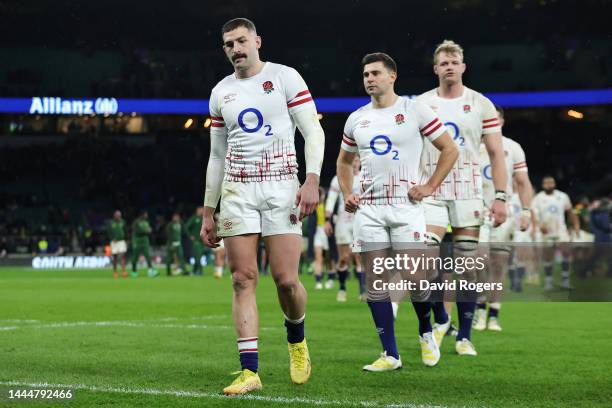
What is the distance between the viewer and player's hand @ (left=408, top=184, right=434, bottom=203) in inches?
273

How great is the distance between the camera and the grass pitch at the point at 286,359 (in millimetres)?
5477

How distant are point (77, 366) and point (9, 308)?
291 inches

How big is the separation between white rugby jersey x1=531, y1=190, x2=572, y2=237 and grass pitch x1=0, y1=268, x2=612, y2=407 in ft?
15.2

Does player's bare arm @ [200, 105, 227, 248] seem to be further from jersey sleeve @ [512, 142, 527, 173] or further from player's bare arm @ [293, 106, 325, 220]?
jersey sleeve @ [512, 142, 527, 173]

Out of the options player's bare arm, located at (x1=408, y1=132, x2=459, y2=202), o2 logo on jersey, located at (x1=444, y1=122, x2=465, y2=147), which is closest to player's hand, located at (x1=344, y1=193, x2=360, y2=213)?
player's bare arm, located at (x1=408, y1=132, x2=459, y2=202)

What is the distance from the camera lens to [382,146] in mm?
7078

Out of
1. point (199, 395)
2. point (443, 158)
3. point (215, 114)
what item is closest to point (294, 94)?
point (215, 114)

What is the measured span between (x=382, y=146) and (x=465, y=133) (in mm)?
1144

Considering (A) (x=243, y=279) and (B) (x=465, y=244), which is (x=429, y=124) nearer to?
(B) (x=465, y=244)

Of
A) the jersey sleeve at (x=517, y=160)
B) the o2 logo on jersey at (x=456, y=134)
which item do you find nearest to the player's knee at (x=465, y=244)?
the o2 logo on jersey at (x=456, y=134)

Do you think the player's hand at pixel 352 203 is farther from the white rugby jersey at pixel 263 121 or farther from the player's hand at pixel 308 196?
the player's hand at pixel 308 196

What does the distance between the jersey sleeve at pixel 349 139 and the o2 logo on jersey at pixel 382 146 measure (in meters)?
Answer: 0.24

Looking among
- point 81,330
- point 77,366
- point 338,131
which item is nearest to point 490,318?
point 81,330

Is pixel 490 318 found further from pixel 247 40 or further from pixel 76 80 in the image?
pixel 76 80
